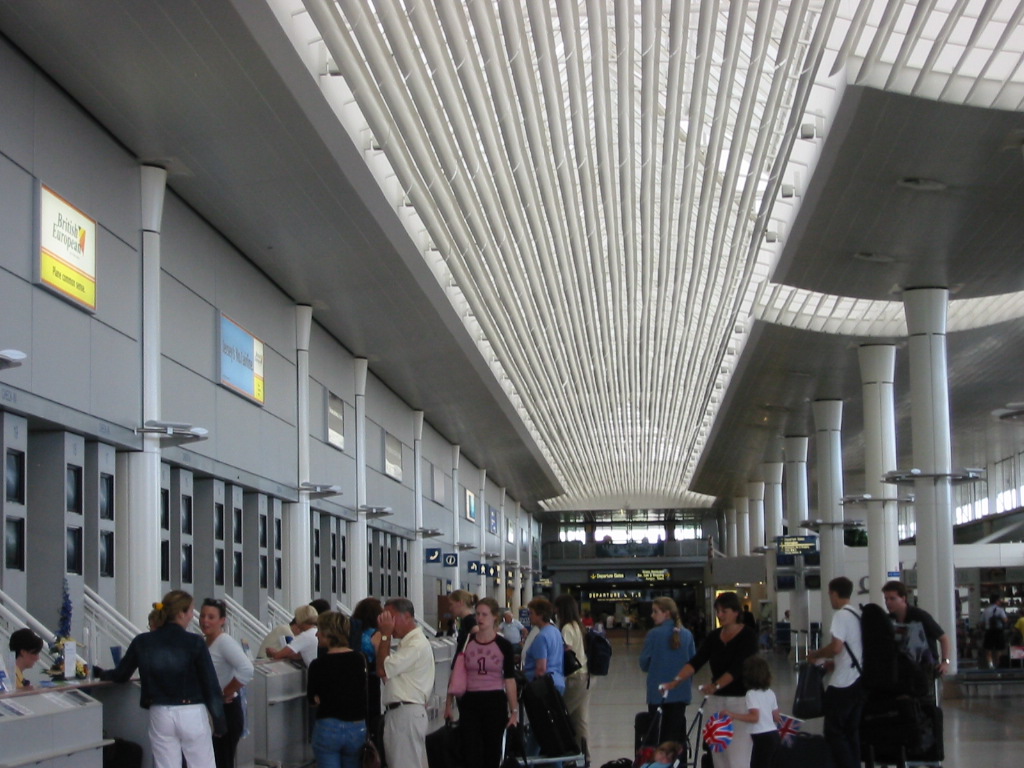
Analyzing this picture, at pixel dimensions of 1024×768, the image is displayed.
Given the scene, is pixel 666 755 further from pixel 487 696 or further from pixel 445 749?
pixel 445 749

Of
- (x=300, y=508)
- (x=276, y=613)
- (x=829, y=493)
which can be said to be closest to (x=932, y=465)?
(x=300, y=508)

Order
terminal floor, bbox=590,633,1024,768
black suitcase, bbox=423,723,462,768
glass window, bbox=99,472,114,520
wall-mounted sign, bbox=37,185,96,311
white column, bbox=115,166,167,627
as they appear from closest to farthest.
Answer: black suitcase, bbox=423,723,462,768, wall-mounted sign, bbox=37,185,96,311, terminal floor, bbox=590,633,1024,768, glass window, bbox=99,472,114,520, white column, bbox=115,166,167,627

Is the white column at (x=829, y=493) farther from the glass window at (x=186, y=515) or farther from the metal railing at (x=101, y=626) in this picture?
the metal railing at (x=101, y=626)

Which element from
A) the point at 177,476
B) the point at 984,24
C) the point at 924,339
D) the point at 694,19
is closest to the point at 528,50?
the point at 694,19

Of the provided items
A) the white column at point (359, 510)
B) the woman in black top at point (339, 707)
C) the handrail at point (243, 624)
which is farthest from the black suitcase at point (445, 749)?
the white column at point (359, 510)

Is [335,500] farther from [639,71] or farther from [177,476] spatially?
[639,71]

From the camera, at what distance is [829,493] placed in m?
38.9

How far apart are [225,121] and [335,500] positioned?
1371 centimetres

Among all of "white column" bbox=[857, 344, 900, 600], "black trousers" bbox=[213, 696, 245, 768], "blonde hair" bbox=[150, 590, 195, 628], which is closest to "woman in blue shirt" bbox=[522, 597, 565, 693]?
"black trousers" bbox=[213, 696, 245, 768]

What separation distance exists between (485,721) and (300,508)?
47.3 feet

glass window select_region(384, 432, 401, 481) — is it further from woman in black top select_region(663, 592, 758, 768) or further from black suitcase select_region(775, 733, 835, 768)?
woman in black top select_region(663, 592, 758, 768)

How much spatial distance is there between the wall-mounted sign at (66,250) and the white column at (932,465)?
15.6 metres

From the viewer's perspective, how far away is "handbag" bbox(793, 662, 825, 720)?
10.9m

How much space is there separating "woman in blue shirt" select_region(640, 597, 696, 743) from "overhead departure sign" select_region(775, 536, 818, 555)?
103 ft
